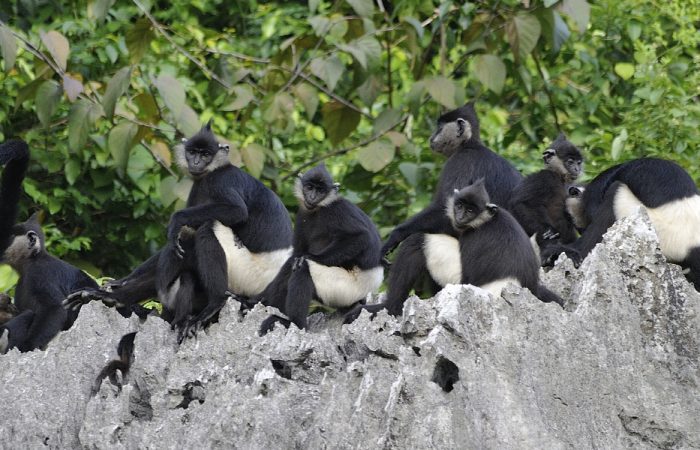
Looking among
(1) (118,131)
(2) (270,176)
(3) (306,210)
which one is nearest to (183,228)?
(3) (306,210)

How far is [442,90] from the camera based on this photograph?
32.1 ft

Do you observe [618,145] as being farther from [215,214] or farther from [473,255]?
[215,214]

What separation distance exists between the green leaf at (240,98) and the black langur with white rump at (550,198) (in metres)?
2.65

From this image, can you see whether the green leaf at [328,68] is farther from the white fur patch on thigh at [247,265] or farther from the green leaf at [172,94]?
the white fur patch on thigh at [247,265]

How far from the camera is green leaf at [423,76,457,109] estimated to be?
31.9ft

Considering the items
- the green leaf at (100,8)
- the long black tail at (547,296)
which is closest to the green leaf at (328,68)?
→ the green leaf at (100,8)

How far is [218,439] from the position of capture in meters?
5.76

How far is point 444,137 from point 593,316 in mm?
3144

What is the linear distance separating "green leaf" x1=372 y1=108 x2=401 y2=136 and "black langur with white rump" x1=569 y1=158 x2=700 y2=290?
287 centimetres

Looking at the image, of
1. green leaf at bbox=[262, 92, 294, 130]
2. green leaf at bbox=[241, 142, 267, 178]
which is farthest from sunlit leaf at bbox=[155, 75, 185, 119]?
green leaf at bbox=[262, 92, 294, 130]

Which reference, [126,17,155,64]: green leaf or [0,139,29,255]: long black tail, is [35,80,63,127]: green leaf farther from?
[0,139,29,255]: long black tail

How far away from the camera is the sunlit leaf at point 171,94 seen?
918cm

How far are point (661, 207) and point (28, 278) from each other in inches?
168

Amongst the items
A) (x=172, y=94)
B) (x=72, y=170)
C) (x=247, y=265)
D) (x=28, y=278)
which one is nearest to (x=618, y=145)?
(x=247, y=265)
